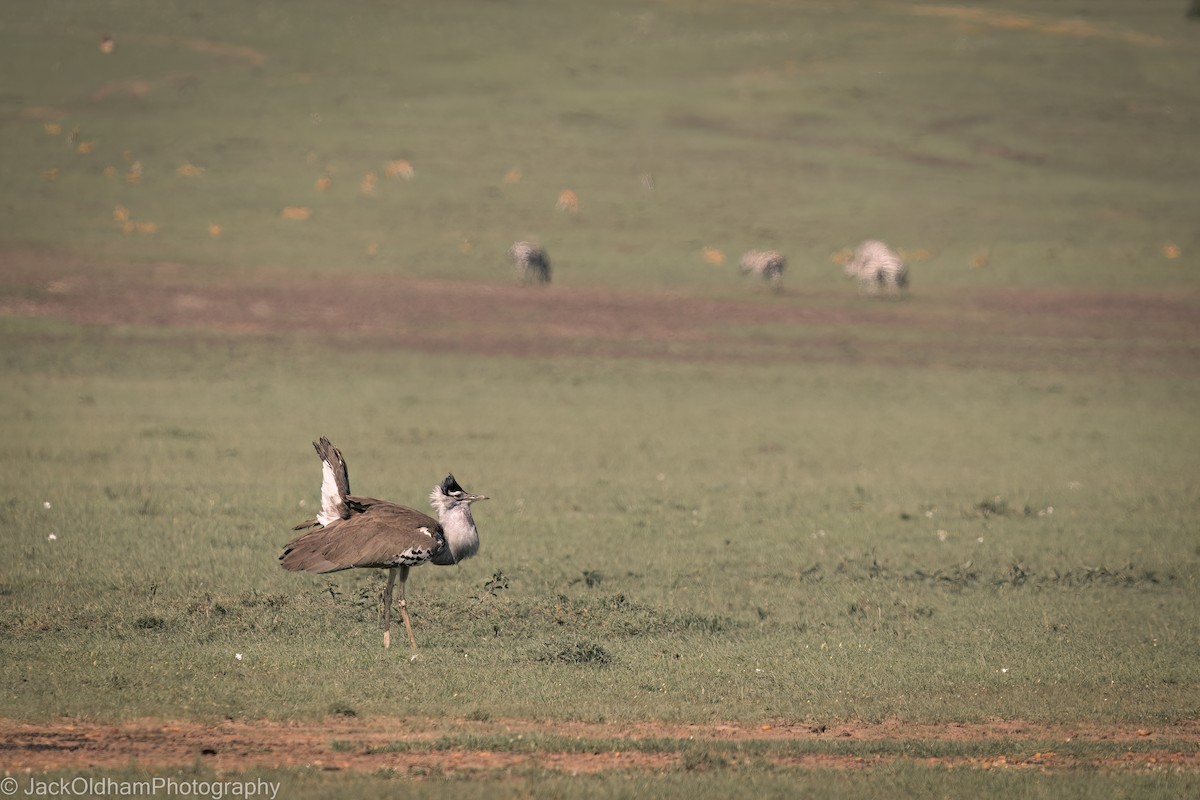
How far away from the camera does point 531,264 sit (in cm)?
3797

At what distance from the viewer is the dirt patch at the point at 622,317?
3250 centimetres

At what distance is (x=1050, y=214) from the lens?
47.2 m

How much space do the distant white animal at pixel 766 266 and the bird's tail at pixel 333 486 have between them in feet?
92.0

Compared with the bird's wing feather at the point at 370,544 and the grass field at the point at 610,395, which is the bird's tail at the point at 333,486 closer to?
the bird's wing feather at the point at 370,544

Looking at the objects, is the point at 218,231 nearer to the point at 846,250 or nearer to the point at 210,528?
the point at 846,250

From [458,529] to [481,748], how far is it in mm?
2365

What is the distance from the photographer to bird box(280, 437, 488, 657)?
1092 cm

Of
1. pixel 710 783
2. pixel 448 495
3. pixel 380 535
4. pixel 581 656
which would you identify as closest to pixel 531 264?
pixel 448 495

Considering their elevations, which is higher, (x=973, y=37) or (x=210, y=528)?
(x=973, y=37)

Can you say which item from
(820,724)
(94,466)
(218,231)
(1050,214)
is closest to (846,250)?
(1050,214)

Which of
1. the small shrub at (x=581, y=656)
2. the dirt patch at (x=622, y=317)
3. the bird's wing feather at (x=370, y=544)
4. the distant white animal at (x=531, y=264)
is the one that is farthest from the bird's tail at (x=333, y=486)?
the distant white animal at (x=531, y=264)

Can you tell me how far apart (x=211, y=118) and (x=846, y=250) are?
24.3 meters

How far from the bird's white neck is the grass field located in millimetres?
868

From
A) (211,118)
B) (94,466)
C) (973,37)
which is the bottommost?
(94,466)
